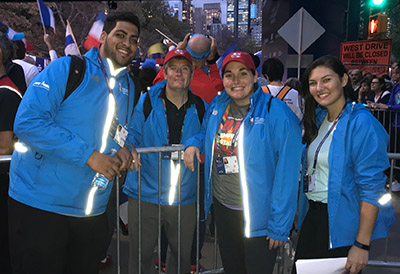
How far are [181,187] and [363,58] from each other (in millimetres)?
12482

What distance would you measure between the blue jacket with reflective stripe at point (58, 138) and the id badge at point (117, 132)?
0.05 meters

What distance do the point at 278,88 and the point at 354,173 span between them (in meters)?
3.35

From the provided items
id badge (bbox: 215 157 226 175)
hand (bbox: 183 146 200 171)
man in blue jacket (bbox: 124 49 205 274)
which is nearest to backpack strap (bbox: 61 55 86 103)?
man in blue jacket (bbox: 124 49 205 274)

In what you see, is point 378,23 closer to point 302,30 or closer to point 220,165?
point 302,30

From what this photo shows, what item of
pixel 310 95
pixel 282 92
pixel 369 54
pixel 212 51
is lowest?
pixel 310 95

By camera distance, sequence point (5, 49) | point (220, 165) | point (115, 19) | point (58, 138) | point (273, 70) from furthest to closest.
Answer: point (273, 70)
point (5, 49)
point (220, 165)
point (115, 19)
point (58, 138)

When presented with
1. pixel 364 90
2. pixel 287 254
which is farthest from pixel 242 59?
pixel 364 90

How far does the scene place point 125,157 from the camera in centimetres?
253

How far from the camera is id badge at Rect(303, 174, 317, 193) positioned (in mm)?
2545

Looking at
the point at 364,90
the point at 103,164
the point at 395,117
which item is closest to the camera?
the point at 103,164

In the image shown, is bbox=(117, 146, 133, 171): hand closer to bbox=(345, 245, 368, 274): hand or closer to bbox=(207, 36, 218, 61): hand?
bbox=(345, 245, 368, 274): hand

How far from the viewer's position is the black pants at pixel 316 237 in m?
2.50

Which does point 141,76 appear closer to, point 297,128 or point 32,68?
point 32,68

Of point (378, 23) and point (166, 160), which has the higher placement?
point (378, 23)
